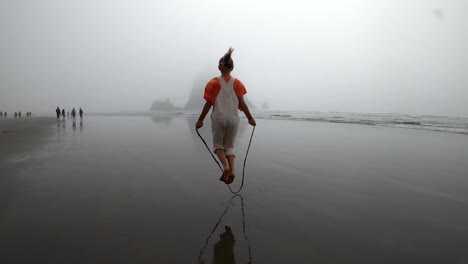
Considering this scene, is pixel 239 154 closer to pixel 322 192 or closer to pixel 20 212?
pixel 322 192

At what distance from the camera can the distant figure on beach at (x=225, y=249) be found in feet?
8.88

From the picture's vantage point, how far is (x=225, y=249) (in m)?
2.93

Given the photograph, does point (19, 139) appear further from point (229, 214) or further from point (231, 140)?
point (229, 214)

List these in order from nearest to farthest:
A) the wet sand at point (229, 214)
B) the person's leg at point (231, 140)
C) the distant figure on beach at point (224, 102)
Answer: the wet sand at point (229, 214)
the distant figure on beach at point (224, 102)
the person's leg at point (231, 140)

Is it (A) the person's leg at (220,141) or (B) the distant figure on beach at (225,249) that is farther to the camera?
(A) the person's leg at (220,141)

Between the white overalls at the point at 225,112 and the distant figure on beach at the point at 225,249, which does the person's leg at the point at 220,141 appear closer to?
the white overalls at the point at 225,112

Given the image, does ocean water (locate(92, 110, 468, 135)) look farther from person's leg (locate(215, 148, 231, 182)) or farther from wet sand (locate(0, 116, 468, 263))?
person's leg (locate(215, 148, 231, 182))

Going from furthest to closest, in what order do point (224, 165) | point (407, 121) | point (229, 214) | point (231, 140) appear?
point (407, 121) → point (231, 140) → point (224, 165) → point (229, 214)

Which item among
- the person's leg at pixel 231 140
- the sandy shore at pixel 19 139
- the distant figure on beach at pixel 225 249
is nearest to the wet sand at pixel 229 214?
the distant figure on beach at pixel 225 249

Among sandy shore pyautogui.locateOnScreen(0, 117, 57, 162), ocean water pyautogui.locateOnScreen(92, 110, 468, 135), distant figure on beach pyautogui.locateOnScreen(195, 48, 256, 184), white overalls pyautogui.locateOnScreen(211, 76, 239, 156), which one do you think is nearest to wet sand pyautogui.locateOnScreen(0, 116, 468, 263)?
distant figure on beach pyautogui.locateOnScreen(195, 48, 256, 184)

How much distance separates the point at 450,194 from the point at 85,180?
310 inches

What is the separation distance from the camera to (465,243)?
3.17m

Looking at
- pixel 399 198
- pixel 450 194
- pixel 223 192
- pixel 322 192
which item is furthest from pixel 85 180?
pixel 450 194

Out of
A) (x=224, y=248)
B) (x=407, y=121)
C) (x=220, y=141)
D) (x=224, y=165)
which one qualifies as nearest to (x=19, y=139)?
(x=220, y=141)
